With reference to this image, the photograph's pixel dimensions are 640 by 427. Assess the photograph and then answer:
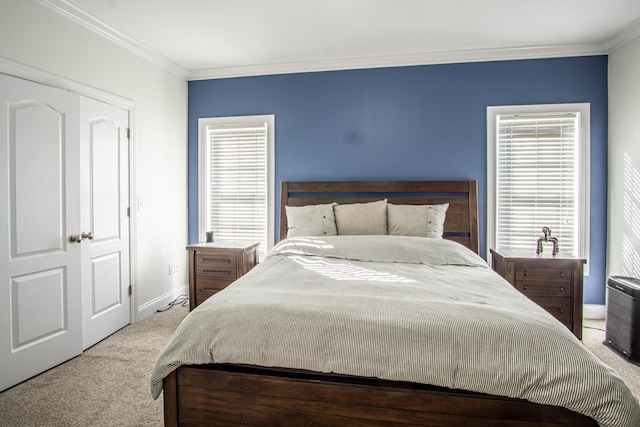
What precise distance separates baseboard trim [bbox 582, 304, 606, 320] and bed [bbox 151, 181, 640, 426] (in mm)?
2262

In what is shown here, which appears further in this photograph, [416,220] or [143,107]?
[143,107]

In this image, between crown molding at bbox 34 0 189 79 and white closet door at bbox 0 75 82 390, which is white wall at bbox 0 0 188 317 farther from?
white closet door at bbox 0 75 82 390

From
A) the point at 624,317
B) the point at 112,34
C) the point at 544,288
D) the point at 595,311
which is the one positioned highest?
the point at 112,34

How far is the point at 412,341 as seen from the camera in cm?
142

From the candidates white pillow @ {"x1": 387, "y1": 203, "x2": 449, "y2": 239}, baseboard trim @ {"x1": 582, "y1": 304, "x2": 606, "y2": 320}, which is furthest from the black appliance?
white pillow @ {"x1": 387, "y1": 203, "x2": 449, "y2": 239}

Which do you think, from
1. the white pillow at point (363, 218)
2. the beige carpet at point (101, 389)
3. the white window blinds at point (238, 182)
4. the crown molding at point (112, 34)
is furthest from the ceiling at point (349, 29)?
the beige carpet at point (101, 389)

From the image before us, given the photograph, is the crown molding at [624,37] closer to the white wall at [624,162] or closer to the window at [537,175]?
the white wall at [624,162]

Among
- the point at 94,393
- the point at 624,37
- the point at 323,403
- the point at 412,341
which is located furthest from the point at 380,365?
the point at 624,37

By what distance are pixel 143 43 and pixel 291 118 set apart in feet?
5.25

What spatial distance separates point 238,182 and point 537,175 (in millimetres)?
3232

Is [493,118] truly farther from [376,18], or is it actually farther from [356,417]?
[356,417]

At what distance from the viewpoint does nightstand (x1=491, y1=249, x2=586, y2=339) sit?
2.92 metres

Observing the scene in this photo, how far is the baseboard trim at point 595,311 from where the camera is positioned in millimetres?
3383

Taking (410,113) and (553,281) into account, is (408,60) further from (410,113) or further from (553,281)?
(553,281)
